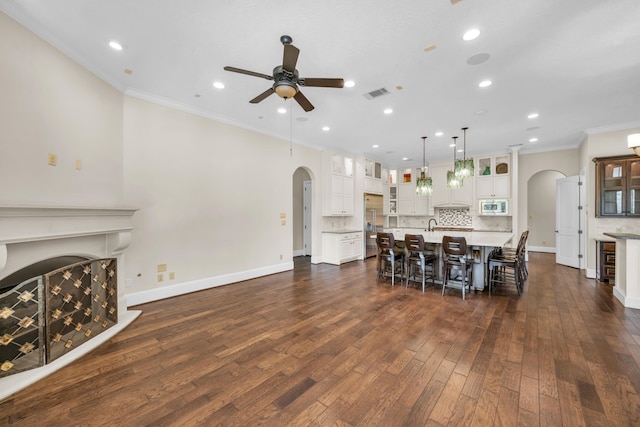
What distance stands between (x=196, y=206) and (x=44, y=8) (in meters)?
2.81

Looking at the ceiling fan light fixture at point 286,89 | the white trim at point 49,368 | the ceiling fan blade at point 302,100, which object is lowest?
the white trim at point 49,368

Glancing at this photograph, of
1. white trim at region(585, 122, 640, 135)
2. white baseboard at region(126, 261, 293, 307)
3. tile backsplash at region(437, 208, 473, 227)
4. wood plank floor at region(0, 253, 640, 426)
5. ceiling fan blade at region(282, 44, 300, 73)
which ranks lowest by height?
wood plank floor at region(0, 253, 640, 426)

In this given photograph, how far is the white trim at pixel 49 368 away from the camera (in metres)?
2.00

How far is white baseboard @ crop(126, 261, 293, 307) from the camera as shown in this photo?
3.88m

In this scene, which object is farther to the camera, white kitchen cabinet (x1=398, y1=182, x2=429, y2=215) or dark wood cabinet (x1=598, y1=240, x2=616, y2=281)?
white kitchen cabinet (x1=398, y1=182, x2=429, y2=215)

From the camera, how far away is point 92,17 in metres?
2.47

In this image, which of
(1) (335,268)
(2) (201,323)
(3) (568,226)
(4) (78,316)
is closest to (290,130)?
(1) (335,268)

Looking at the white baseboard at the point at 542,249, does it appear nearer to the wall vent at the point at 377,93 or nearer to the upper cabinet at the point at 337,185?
the upper cabinet at the point at 337,185

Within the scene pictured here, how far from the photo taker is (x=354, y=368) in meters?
2.31

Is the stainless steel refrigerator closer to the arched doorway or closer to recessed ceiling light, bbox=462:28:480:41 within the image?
recessed ceiling light, bbox=462:28:480:41

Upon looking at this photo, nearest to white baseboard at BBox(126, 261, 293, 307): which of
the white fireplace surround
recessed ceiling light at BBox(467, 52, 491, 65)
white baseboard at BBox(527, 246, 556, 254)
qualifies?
the white fireplace surround

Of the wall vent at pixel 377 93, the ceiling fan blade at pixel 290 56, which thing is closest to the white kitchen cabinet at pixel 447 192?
the wall vent at pixel 377 93

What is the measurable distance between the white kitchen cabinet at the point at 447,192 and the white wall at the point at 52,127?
844cm

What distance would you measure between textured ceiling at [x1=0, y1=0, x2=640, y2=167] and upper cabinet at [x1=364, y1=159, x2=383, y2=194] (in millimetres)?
3256
